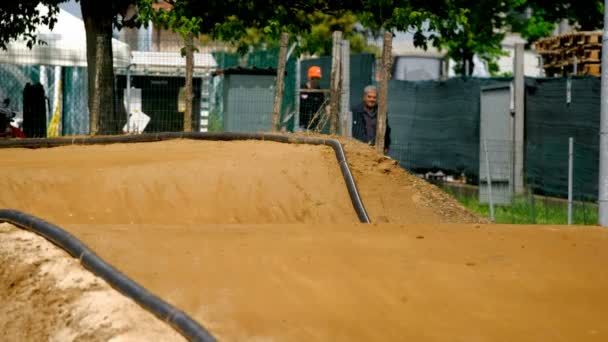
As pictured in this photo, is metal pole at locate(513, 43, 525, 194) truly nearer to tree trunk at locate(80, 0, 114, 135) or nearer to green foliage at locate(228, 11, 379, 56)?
tree trunk at locate(80, 0, 114, 135)

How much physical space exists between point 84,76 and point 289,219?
1224cm

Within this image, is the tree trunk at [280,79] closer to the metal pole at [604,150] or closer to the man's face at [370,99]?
the man's face at [370,99]

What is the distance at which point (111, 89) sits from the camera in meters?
20.1

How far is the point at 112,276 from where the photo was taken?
7863 millimetres

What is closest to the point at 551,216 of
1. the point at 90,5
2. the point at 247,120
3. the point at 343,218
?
the point at 343,218

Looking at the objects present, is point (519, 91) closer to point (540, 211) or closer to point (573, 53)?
point (573, 53)

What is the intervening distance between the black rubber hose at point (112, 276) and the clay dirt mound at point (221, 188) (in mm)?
4807

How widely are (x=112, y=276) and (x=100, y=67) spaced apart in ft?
40.3

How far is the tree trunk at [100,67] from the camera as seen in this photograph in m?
19.8

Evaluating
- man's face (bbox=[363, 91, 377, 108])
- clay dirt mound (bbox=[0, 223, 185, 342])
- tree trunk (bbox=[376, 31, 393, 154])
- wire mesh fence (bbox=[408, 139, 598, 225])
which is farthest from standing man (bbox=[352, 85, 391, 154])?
clay dirt mound (bbox=[0, 223, 185, 342])

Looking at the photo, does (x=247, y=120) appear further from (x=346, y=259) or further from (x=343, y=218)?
(x=346, y=259)

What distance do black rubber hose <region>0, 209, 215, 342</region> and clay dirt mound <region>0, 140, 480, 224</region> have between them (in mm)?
4807

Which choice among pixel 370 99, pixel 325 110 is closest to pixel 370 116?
pixel 370 99

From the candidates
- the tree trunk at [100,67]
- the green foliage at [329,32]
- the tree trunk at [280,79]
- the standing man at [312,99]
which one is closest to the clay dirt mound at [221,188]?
the tree trunk at [280,79]
